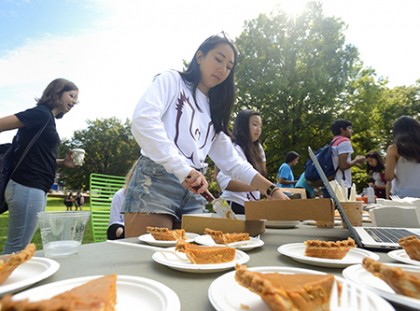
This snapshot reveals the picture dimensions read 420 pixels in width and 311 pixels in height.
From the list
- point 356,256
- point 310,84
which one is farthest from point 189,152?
point 310,84

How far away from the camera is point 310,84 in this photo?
12.8m

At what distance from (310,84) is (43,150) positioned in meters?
12.5

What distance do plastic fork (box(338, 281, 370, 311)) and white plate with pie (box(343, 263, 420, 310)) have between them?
0.21 feet

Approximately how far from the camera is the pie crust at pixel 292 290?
530 millimetres

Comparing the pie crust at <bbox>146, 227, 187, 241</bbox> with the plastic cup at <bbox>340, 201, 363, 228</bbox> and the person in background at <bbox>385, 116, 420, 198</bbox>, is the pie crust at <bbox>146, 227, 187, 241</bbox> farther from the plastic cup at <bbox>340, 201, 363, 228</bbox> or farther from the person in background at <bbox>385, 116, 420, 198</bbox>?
the person in background at <bbox>385, 116, 420, 198</bbox>

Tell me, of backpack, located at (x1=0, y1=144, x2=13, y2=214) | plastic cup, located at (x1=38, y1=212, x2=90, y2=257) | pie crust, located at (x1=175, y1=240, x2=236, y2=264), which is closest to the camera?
pie crust, located at (x1=175, y1=240, x2=236, y2=264)

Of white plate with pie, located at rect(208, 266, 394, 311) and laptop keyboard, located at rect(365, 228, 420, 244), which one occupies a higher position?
white plate with pie, located at rect(208, 266, 394, 311)

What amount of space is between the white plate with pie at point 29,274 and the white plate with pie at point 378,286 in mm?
852

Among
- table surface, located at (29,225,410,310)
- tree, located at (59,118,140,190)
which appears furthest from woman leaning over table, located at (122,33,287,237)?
tree, located at (59,118,140,190)

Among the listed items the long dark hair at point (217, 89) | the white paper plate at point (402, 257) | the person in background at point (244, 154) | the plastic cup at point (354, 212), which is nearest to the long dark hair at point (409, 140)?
the person in background at point (244, 154)

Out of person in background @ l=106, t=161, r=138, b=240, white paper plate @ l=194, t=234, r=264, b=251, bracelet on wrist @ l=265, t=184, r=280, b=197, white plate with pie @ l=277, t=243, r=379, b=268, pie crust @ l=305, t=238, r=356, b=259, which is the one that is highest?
bracelet on wrist @ l=265, t=184, r=280, b=197

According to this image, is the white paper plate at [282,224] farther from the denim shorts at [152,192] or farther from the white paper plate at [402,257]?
the white paper plate at [402,257]

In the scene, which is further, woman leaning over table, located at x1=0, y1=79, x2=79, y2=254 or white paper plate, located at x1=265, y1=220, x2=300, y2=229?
woman leaning over table, located at x1=0, y1=79, x2=79, y2=254

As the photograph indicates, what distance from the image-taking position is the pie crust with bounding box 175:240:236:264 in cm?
92
